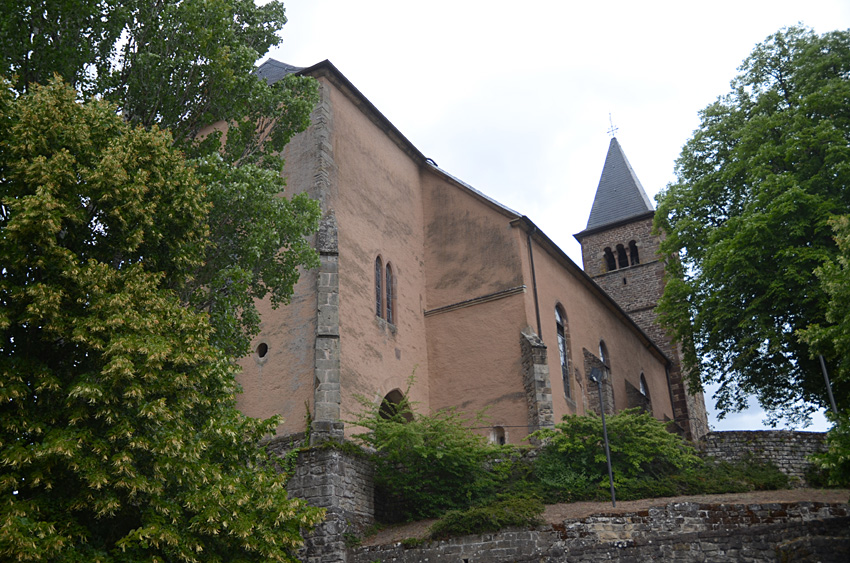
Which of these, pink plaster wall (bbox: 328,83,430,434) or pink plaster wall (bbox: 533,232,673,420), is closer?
pink plaster wall (bbox: 328,83,430,434)

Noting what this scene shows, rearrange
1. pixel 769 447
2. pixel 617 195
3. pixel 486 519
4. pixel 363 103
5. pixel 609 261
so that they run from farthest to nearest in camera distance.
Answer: pixel 617 195
pixel 609 261
pixel 363 103
pixel 769 447
pixel 486 519

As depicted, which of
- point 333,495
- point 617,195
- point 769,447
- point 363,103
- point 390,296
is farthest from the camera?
point 617,195

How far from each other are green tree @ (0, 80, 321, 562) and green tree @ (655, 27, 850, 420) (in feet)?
52.3

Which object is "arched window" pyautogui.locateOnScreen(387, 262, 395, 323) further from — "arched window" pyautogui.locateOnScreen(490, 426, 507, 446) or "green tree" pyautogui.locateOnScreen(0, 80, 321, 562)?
"green tree" pyautogui.locateOnScreen(0, 80, 321, 562)

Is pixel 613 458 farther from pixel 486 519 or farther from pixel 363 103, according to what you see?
pixel 363 103

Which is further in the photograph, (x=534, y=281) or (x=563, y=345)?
(x=563, y=345)

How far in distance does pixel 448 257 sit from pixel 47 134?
16.1 meters

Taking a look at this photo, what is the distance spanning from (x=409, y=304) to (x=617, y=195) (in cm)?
2555

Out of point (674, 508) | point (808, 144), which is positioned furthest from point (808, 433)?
point (808, 144)

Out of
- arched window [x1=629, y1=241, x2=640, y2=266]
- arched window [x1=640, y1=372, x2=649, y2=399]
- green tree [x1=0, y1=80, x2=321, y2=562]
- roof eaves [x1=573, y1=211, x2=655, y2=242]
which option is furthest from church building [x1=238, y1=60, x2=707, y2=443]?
roof eaves [x1=573, y1=211, x2=655, y2=242]

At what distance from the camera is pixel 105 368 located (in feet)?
29.3

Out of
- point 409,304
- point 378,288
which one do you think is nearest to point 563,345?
point 409,304

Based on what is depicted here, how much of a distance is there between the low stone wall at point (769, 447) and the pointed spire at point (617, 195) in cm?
2514

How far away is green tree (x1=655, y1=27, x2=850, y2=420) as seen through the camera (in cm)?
2125
